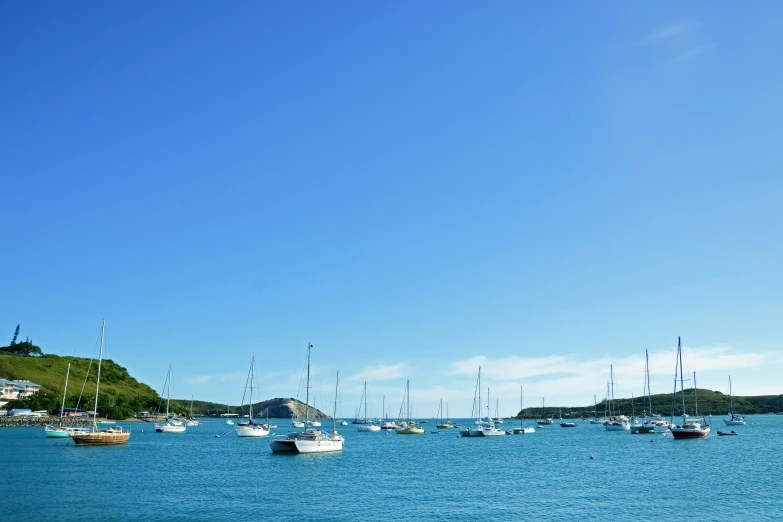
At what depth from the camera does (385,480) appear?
195 feet

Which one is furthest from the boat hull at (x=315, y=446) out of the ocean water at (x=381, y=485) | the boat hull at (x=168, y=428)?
the boat hull at (x=168, y=428)

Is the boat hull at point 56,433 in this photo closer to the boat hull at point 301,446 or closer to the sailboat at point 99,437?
the sailboat at point 99,437

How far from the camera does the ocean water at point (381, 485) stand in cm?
4156

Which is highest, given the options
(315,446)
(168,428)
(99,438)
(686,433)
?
(686,433)

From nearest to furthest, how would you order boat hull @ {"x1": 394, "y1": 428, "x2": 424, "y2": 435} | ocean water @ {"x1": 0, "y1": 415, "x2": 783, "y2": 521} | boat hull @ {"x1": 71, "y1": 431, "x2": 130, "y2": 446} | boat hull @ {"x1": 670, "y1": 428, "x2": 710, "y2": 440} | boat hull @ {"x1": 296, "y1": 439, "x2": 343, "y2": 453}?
ocean water @ {"x1": 0, "y1": 415, "x2": 783, "y2": 521} → boat hull @ {"x1": 296, "y1": 439, "x2": 343, "y2": 453} → boat hull @ {"x1": 71, "y1": 431, "x2": 130, "y2": 446} → boat hull @ {"x1": 670, "y1": 428, "x2": 710, "y2": 440} → boat hull @ {"x1": 394, "y1": 428, "x2": 424, "y2": 435}

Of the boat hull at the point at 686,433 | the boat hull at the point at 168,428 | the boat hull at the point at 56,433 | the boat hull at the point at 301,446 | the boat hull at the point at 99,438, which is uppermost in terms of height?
the boat hull at the point at 686,433

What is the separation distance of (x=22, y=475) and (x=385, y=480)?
32.7 m

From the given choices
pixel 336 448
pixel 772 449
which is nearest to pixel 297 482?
pixel 336 448

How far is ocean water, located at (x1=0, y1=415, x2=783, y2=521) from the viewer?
41562mm

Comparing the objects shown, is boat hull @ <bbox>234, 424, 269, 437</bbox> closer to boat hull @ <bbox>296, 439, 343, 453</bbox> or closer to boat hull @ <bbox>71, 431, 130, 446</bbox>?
boat hull @ <bbox>71, 431, 130, 446</bbox>

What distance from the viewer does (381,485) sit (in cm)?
5588

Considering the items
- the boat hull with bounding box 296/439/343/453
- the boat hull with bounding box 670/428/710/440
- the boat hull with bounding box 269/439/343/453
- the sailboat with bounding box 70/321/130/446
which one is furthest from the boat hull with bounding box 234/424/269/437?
the boat hull with bounding box 670/428/710/440

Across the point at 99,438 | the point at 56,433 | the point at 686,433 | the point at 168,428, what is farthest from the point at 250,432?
the point at 686,433

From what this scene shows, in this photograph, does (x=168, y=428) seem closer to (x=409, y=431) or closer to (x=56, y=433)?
(x=56, y=433)
